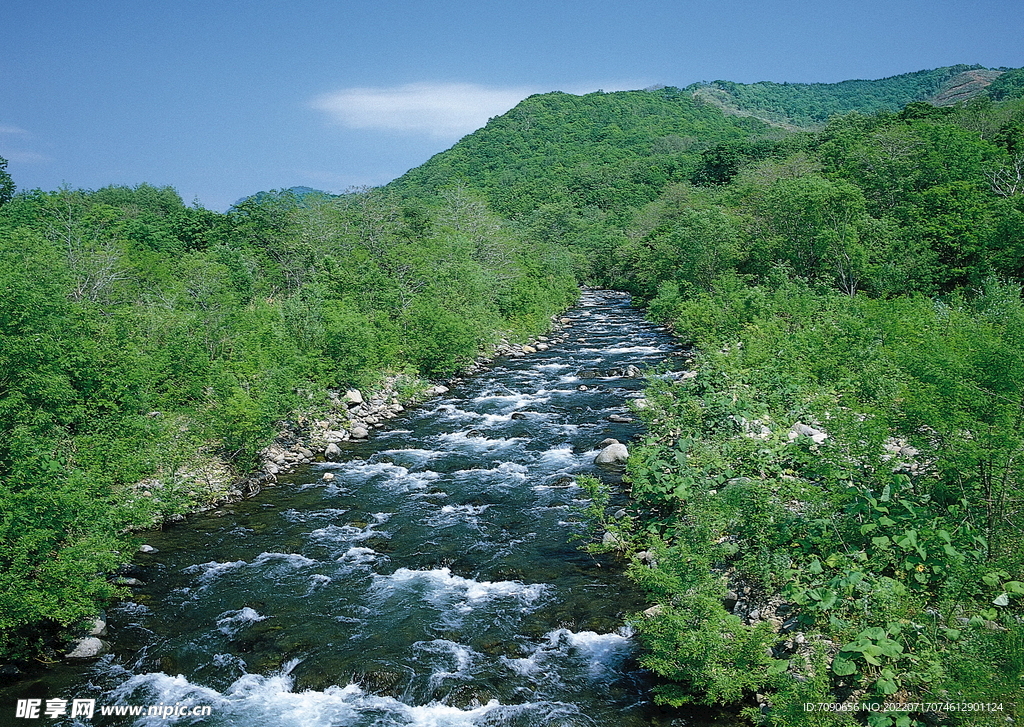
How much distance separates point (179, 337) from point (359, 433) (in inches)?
284

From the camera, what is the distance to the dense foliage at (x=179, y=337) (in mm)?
10969

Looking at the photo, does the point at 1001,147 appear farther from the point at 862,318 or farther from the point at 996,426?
the point at 996,426

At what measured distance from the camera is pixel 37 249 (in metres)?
18.9

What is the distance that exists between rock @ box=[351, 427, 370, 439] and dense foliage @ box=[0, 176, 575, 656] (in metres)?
2.16

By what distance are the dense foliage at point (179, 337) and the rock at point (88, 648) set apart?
61cm

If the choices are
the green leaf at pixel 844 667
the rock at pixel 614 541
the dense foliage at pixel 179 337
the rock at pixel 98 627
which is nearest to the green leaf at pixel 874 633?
the green leaf at pixel 844 667

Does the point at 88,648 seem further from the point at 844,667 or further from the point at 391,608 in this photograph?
the point at 844,667

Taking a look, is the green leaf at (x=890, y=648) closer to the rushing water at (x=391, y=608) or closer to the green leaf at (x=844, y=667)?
the green leaf at (x=844, y=667)

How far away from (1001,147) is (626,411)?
1274 inches

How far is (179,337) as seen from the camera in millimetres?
20672

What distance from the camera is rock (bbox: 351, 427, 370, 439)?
940 inches

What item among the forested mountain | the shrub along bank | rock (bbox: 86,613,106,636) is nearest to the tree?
the forested mountain

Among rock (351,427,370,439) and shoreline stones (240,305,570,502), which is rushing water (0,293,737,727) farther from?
rock (351,427,370,439)

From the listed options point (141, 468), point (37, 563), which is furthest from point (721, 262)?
point (37, 563)
